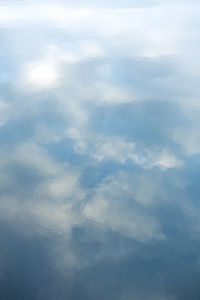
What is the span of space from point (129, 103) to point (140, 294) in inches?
1315

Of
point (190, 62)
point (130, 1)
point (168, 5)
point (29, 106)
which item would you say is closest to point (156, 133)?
point (29, 106)

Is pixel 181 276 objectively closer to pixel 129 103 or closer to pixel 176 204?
→ pixel 176 204

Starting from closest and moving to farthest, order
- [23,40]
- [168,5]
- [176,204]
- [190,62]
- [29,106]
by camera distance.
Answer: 1. [176,204]
2. [29,106]
3. [190,62]
4. [23,40]
5. [168,5]

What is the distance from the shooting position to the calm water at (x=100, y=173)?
80.3 ft

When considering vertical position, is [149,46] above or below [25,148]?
above

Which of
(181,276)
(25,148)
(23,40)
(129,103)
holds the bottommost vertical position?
(181,276)

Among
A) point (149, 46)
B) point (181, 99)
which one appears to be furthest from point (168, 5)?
point (181, 99)

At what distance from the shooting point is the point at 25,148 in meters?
39.1

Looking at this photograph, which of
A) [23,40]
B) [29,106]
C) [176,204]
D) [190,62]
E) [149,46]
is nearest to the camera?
[176,204]

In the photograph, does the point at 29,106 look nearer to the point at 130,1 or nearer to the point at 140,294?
the point at 140,294

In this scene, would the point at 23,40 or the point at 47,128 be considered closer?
the point at 47,128

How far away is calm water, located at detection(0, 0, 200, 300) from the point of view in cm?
2448

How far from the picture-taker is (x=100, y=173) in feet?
113

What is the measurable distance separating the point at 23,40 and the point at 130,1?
7397cm
